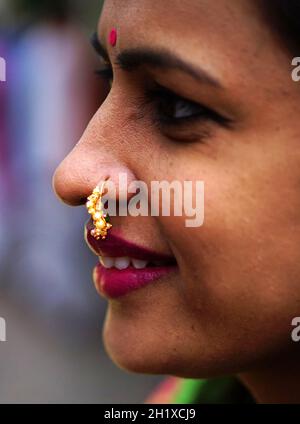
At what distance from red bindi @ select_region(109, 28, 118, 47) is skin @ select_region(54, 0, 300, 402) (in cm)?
1

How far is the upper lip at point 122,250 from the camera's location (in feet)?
4.02

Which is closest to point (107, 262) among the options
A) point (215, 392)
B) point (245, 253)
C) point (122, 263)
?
point (122, 263)

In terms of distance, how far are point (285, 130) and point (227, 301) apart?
1.02 feet

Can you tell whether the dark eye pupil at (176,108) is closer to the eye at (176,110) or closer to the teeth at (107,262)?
the eye at (176,110)

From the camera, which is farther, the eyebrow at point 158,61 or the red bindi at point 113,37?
the red bindi at point 113,37

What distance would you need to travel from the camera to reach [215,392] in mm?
1786

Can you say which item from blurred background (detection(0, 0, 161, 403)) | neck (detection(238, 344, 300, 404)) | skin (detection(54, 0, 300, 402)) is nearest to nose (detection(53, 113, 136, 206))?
skin (detection(54, 0, 300, 402))

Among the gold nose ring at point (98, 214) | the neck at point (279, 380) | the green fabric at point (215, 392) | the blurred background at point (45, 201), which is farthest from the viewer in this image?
the blurred background at point (45, 201)

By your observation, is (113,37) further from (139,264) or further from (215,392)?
(215,392)

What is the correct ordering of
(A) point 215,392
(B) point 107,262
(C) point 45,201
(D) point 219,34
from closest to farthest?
1. (D) point 219,34
2. (B) point 107,262
3. (A) point 215,392
4. (C) point 45,201

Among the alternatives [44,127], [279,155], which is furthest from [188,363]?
[44,127]

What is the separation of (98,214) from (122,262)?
0.40ft

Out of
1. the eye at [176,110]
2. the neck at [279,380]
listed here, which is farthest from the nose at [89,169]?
the neck at [279,380]

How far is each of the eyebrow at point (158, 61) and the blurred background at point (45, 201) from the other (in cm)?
247
